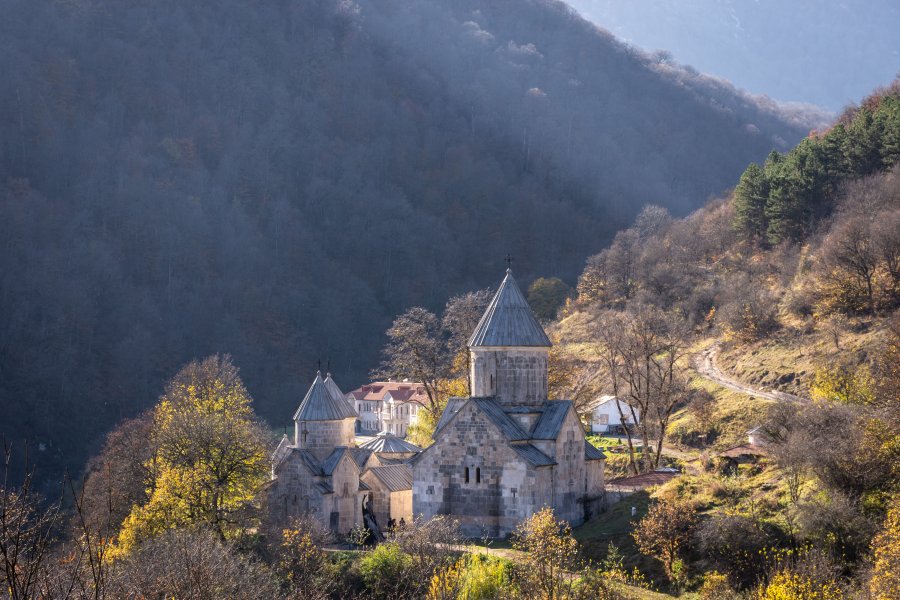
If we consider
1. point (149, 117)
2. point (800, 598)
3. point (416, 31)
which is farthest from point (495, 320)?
point (416, 31)

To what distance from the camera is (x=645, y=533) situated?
2569cm

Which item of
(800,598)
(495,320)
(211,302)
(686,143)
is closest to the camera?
(800,598)

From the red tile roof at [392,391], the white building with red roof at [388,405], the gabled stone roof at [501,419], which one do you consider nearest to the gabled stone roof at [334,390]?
the gabled stone roof at [501,419]

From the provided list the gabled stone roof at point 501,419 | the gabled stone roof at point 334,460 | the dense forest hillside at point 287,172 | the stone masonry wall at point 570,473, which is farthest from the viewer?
the dense forest hillside at point 287,172

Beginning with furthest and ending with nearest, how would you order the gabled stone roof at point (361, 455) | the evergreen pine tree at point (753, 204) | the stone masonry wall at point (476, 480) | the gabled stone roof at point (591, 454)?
the evergreen pine tree at point (753, 204) → the gabled stone roof at point (361, 455) → the gabled stone roof at point (591, 454) → the stone masonry wall at point (476, 480)

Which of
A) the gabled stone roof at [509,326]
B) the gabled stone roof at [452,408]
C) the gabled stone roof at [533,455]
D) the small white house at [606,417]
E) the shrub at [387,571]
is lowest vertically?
the shrub at [387,571]

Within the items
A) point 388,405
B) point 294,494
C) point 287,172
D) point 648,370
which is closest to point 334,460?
point 294,494

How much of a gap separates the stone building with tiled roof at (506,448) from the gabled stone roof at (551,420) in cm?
3

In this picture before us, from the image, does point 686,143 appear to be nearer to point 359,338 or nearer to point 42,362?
point 359,338

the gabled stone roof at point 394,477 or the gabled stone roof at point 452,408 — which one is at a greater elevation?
the gabled stone roof at point 452,408

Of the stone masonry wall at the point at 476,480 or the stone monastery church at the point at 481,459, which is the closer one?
the stone masonry wall at the point at 476,480

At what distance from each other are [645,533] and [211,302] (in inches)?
3014

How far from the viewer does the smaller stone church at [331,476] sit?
113 ft

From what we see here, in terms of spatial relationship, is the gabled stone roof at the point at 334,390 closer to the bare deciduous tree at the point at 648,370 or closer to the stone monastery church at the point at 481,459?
the stone monastery church at the point at 481,459
